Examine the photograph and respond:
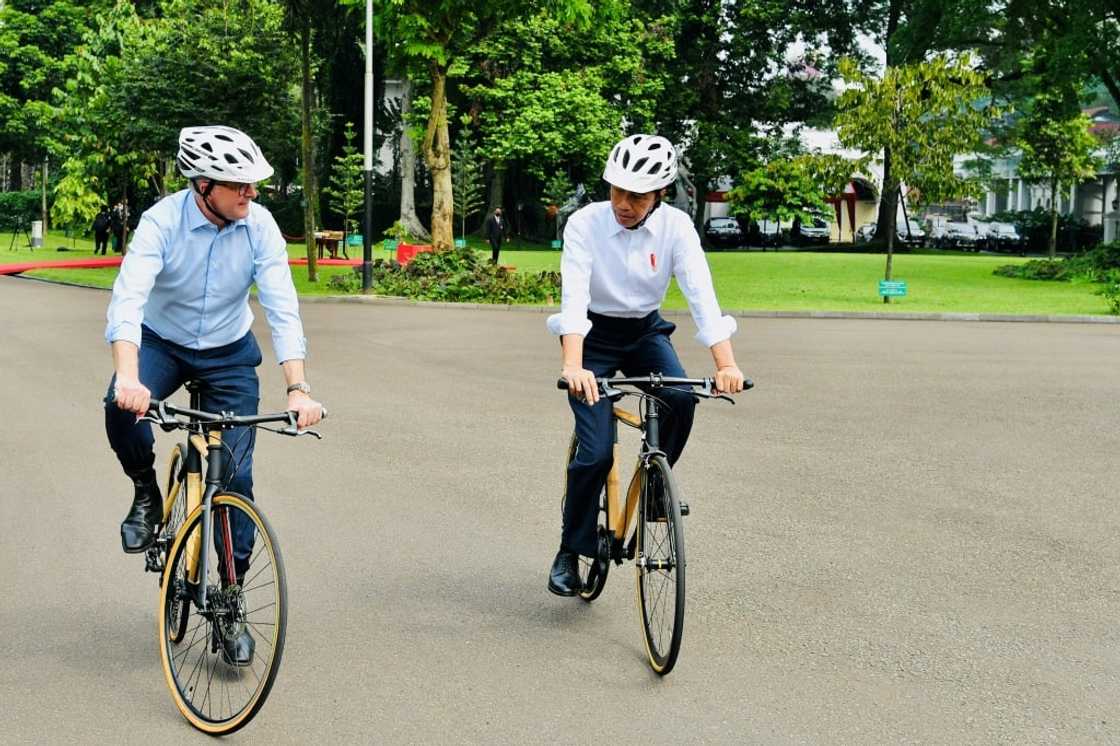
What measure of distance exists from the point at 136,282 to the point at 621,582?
2520mm

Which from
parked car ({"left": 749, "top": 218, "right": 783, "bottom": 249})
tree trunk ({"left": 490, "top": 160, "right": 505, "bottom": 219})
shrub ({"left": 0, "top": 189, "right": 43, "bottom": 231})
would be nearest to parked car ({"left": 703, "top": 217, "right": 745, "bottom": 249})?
parked car ({"left": 749, "top": 218, "right": 783, "bottom": 249})

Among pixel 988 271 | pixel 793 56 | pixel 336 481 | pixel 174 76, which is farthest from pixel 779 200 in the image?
pixel 336 481

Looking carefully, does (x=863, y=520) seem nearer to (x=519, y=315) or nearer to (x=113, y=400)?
(x=113, y=400)

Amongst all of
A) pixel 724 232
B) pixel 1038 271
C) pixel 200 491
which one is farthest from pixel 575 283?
pixel 724 232

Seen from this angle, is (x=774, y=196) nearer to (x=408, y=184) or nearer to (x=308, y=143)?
(x=408, y=184)

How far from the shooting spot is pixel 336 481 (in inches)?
335

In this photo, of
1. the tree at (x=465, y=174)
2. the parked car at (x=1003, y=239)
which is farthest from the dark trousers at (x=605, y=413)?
the parked car at (x=1003, y=239)

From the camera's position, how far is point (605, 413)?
17.9 feet

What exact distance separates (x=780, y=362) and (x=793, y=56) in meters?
45.8

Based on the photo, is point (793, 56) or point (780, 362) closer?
point (780, 362)

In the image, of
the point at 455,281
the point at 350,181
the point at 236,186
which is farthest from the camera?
the point at 350,181

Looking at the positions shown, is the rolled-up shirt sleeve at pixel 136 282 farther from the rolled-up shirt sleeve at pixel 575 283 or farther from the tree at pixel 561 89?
the tree at pixel 561 89

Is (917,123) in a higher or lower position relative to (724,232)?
higher

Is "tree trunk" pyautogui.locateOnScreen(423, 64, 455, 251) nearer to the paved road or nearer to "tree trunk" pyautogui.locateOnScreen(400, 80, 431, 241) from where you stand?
the paved road
